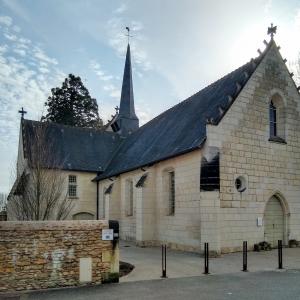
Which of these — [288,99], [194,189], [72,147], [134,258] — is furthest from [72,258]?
[72,147]

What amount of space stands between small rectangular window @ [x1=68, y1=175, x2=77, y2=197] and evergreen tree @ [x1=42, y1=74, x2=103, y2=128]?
22.2 metres

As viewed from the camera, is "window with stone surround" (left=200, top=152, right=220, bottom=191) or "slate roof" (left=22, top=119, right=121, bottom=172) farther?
"slate roof" (left=22, top=119, right=121, bottom=172)

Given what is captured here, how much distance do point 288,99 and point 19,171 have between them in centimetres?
2237

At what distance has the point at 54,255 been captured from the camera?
9938 mm

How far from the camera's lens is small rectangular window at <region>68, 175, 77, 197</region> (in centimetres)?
2997

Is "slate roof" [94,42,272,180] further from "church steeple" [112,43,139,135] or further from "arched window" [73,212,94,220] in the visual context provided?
"church steeple" [112,43,139,135]

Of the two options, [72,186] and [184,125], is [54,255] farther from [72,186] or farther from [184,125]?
[72,186]

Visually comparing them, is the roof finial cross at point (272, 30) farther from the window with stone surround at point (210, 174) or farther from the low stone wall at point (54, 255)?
the low stone wall at point (54, 255)

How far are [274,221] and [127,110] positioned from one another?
22695 mm

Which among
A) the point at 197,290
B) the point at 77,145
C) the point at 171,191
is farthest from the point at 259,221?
the point at 77,145

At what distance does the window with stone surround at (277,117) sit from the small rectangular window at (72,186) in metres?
16.5

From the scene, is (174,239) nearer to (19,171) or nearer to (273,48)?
(273,48)

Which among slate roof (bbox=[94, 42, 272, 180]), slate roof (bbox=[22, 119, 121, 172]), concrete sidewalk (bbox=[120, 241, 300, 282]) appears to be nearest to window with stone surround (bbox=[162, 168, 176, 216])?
slate roof (bbox=[94, 42, 272, 180])

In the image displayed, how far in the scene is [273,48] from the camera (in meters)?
19.8
